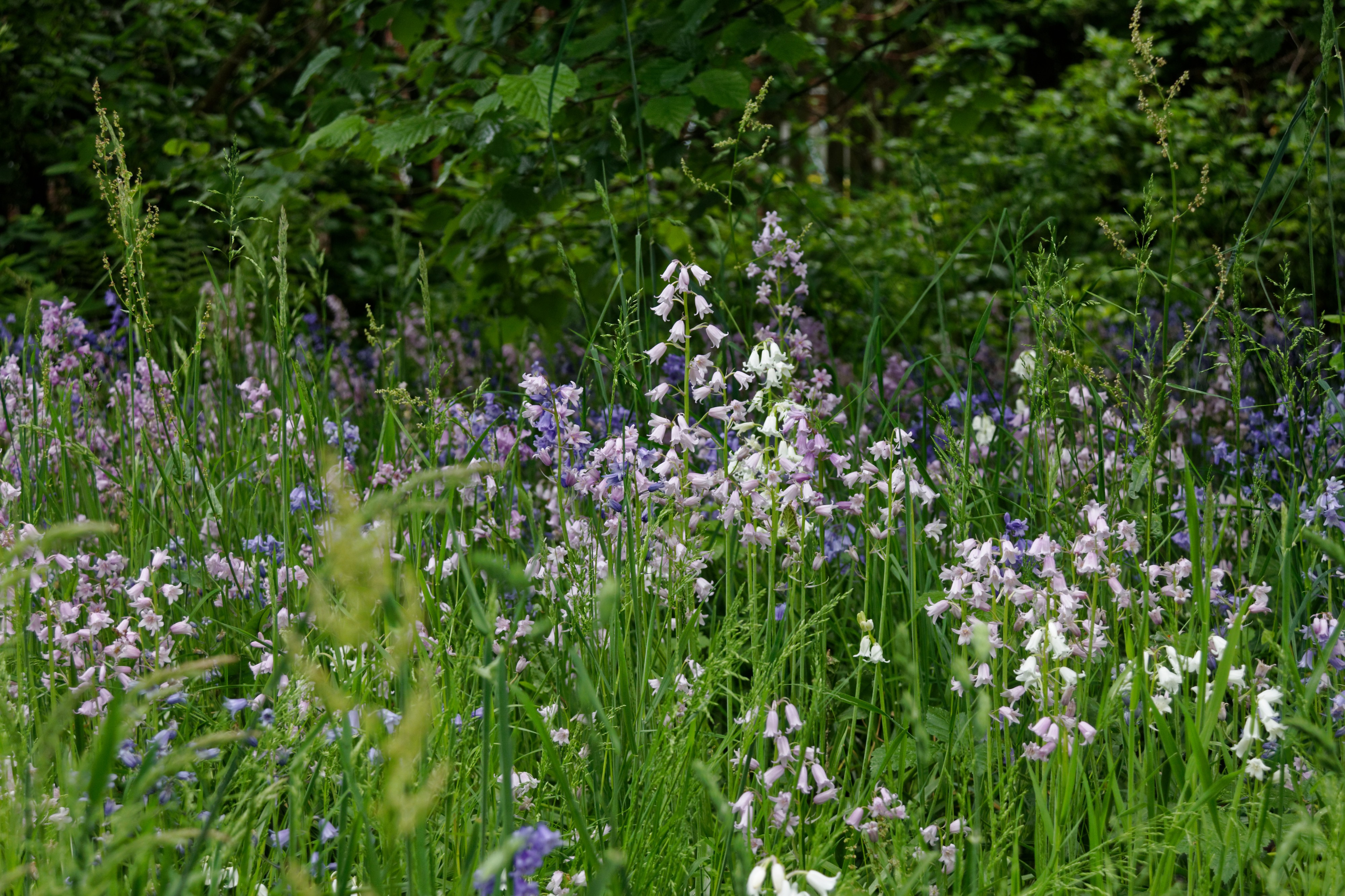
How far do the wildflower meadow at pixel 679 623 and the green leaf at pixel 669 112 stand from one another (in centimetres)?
8

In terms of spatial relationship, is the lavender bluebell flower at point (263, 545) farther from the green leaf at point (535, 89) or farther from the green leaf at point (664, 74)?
the green leaf at point (664, 74)

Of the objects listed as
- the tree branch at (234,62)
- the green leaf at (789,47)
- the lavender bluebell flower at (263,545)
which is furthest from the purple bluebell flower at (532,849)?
the tree branch at (234,62)

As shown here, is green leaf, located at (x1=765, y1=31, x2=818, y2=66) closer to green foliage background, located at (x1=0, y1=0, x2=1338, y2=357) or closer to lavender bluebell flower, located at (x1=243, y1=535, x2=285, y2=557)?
green foliage background, located at (x1=0, y1=0, x2=1338, y2=357)

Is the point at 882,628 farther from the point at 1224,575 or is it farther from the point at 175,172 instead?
the point at 175,172

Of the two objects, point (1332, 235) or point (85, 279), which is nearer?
point (1332, 235)

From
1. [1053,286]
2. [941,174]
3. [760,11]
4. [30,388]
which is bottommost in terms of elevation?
[941,174]

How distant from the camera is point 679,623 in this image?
2.12 m

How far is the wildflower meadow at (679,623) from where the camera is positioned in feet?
4.31

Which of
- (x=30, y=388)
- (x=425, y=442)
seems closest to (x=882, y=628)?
(x=425, y=442)

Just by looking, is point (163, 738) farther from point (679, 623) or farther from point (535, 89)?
point (535, 89)

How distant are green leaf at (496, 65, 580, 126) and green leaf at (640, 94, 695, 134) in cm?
27

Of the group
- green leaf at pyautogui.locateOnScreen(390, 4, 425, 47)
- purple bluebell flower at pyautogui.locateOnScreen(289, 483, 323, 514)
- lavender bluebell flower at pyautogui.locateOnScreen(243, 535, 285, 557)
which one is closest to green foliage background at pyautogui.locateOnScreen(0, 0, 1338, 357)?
green leaf at pyautogui.locateOnScreen(390, 4, 425, 47)

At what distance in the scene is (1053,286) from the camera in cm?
206

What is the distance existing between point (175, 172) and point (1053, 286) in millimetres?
4090
